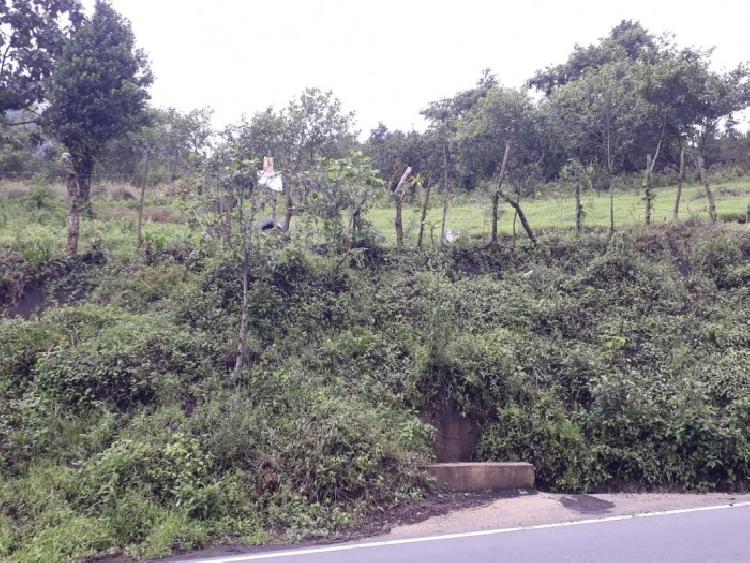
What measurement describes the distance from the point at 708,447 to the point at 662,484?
2.70ft

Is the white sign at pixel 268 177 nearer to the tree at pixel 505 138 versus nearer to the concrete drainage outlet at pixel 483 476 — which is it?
the concrete drainage outlet at pixel 483 476

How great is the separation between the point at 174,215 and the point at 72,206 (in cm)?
457

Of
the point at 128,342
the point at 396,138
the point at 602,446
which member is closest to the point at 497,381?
the point at 602,446

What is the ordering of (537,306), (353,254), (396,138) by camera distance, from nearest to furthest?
(537,306)
(353,254)
(396,138)

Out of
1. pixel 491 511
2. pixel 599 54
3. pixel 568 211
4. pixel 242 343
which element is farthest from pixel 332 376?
pixel 599 54

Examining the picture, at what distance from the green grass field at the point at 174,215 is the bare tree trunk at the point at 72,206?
0.28 metres

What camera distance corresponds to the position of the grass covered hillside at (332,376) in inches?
259

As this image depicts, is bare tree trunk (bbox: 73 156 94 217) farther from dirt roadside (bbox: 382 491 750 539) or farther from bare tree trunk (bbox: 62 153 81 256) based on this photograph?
dirt roadside (bbox: 382 491 750 539)

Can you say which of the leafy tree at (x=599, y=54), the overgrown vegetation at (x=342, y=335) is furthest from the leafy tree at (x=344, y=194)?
the leafy tree at (x=599, y=54)

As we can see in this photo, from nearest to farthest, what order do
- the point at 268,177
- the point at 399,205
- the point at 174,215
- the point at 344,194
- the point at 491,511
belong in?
the point at 491,511 → the point at 268,177 → the point at 344,194 → the point at 399,205 → the point at 174,215

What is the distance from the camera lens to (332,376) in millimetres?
8820

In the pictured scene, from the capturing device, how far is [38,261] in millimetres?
10820

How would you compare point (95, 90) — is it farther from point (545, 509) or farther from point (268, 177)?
point (545, 509)

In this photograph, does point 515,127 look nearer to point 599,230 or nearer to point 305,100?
point 599,230
